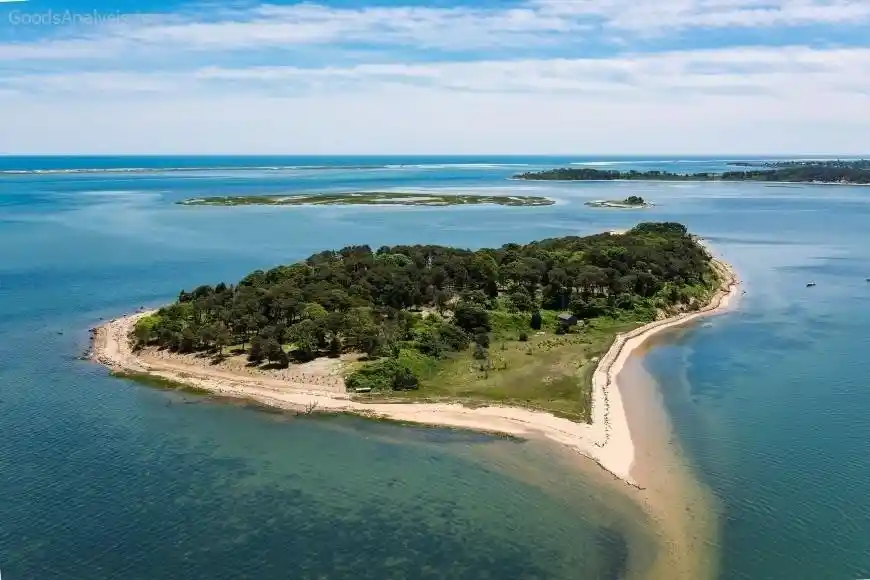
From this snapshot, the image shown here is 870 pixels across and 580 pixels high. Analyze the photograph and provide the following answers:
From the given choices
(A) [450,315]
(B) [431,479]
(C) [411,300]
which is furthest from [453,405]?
(C) [411,300]

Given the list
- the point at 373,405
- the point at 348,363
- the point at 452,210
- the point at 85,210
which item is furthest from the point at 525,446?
the point at 85,210

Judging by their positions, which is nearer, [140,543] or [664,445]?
[140,543]

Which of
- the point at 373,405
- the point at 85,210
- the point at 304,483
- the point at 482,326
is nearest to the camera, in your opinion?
the point at 304,483

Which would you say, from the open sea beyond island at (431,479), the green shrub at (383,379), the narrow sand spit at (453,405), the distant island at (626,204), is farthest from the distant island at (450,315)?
the distant island at (626,204)

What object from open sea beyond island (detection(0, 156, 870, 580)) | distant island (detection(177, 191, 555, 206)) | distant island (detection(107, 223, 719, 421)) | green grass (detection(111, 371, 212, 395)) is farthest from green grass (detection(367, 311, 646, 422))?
distant island (detection(177, 191, 555, 206))

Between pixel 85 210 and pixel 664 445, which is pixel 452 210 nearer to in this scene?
pixel 85 210
